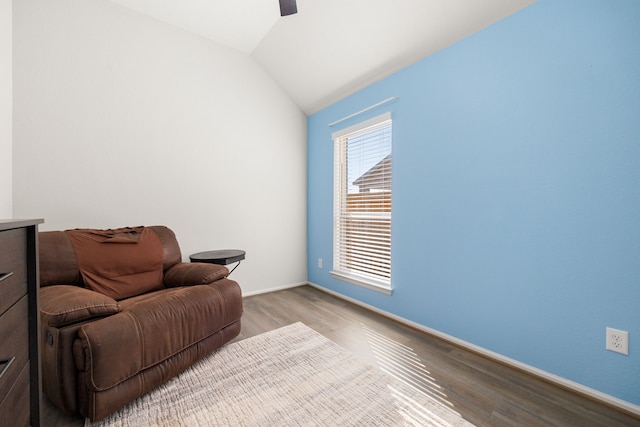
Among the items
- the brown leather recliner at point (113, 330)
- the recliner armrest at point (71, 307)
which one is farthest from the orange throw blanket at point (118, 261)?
the recliner armrest at point (71, 307)

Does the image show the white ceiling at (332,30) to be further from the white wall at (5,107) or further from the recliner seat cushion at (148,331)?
the recliner seat cushion at (148,331)

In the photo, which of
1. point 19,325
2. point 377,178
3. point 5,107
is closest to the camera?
point 19,325

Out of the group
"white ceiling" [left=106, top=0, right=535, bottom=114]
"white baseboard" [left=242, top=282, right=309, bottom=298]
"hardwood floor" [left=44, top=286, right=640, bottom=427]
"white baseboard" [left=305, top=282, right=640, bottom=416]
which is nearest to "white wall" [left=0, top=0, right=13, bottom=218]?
"white ceiling" [left=106, top=0, right=535, bottom=114]

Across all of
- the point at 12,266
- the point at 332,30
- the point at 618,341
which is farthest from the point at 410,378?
the point at 332,30

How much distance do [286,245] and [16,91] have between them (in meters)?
2.72

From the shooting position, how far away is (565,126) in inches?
60.8

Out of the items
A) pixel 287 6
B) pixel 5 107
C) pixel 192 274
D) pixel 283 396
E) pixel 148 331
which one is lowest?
pixel 283 396

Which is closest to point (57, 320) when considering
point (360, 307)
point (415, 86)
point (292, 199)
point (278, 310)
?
point (278, 310)

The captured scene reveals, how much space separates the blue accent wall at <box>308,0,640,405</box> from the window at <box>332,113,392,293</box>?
22 centimetres

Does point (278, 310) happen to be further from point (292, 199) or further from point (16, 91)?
point (16, 91)

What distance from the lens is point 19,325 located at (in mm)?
842

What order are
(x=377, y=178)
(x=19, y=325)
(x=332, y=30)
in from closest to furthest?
(x=19, y=325), (x=332, y=30), (x=377, y=178)

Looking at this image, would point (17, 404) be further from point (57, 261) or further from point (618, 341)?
point (618, 341)

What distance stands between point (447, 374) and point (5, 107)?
341 cm
